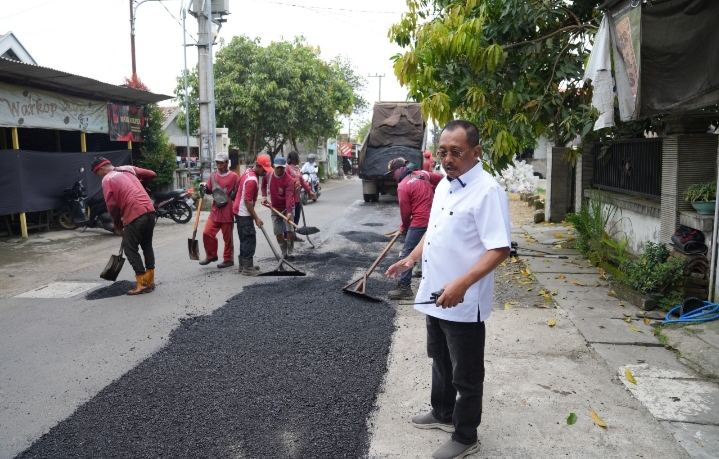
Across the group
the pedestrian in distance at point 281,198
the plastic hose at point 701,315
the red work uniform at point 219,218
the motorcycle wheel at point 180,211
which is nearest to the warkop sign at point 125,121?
the motorcycle wheel at point 180,211

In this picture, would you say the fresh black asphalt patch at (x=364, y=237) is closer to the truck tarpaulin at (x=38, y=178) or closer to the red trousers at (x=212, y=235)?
the red trousers at (x=212, y=235)

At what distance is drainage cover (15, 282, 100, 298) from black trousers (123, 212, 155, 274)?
0.91 m

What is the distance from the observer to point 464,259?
9.88 ft

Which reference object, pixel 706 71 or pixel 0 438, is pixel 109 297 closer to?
pixel 0 438

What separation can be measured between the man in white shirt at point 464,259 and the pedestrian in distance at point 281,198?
622cm

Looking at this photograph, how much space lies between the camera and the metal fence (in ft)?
24.0

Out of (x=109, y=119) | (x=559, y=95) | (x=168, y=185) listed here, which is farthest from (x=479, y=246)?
(x=168, y=185)

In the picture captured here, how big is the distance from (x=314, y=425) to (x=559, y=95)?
19.3ft

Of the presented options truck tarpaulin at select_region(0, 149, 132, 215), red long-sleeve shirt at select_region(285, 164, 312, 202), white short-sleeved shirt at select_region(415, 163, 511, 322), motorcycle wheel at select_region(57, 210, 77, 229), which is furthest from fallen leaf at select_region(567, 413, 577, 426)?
motorcycle wheel at select_region(57, 210, 77, 229)

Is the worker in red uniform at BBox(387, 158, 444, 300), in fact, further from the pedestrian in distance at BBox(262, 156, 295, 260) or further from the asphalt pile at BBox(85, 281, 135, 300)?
the asphalt pile at BBox(85, 281, 135, 300)

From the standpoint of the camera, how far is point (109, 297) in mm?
7039

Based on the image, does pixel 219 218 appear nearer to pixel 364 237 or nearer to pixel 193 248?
pixel 193 248

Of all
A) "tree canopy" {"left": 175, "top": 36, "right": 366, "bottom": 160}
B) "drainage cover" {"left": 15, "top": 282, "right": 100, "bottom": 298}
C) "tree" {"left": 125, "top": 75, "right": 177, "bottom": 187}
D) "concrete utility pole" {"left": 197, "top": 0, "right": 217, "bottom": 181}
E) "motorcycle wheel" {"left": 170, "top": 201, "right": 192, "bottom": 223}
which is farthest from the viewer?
"tree canopy" {"left": 175, "top": 36, "right": 366, "bottom": 160}

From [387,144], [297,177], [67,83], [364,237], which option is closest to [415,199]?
[297,177]
